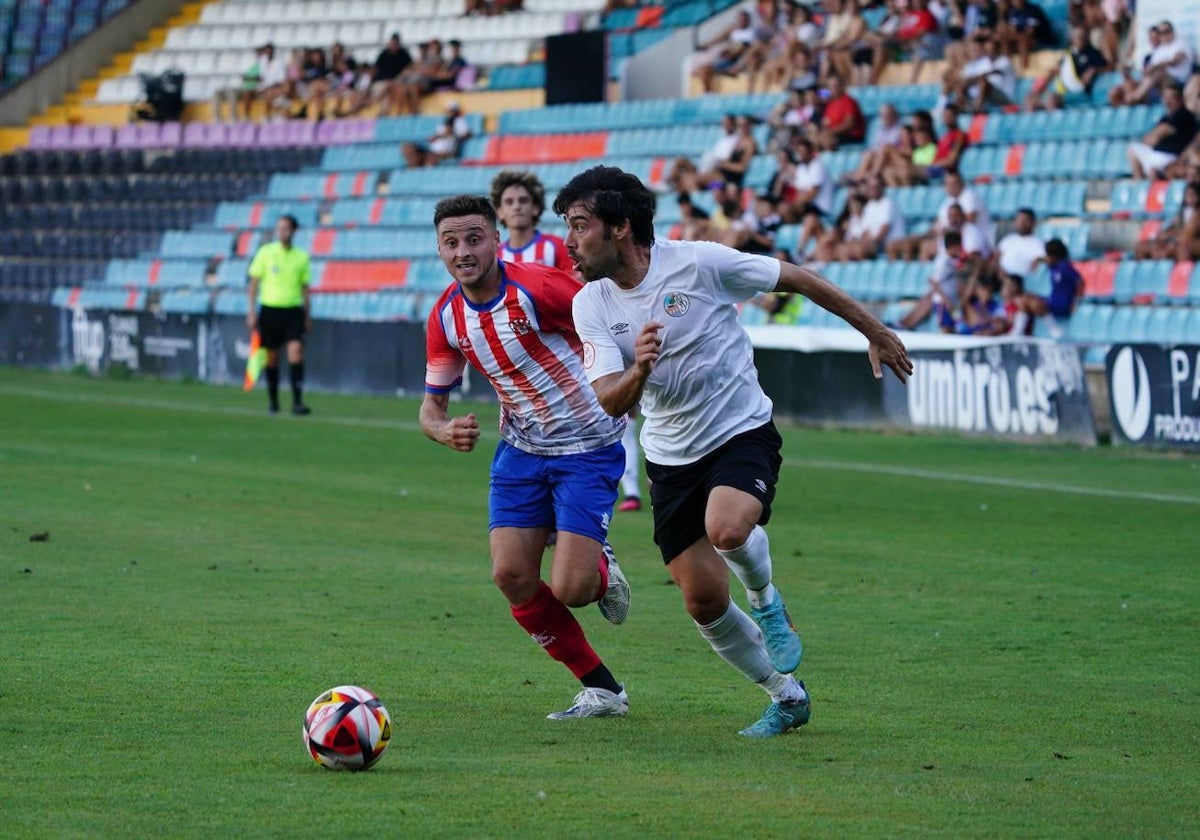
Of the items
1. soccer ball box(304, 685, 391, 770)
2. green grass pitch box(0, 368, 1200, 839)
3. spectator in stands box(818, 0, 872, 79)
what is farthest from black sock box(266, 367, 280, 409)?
soccer ball box(304, 685, 391, 770)

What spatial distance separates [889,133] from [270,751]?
1947 cm

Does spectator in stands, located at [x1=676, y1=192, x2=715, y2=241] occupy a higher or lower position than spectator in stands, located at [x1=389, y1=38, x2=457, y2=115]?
lower

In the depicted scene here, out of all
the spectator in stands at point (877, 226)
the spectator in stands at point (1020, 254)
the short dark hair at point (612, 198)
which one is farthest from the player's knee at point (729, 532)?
the spectator in stands at point (877, 226)

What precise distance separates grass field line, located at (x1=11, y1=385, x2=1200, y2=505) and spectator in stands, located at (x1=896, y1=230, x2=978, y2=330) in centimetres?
382

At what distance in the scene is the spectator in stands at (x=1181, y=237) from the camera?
20.1 meters

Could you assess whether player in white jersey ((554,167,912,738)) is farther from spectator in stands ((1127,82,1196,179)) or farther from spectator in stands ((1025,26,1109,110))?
spectator in stands ((1025,26,1109,110))

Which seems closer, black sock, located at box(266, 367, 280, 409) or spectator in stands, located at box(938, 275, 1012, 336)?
spectator in stands, located at box(938, 275, 1012, 336)

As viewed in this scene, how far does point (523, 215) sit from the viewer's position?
12.1 metres

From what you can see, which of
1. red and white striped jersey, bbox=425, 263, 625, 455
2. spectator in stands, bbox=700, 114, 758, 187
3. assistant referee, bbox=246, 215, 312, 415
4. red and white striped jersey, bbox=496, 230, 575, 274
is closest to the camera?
red and white striped jersey, bbox=425, 263, 625, 455

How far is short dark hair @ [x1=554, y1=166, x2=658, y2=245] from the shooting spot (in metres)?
7.01

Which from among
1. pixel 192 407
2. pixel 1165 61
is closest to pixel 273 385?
pixel 192 407

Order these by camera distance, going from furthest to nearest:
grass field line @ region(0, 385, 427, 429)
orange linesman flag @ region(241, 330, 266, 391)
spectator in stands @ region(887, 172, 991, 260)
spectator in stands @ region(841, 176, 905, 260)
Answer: orange linesman flag @ region(241, 330, 266, 391), spectator in stands @ region(841, 176, 905, 260), grass field line @ region(0, 385, 427, 429), spectator in stands @ region(887, 172, 991, 260)

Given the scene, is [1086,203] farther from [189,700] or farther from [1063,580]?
[189,700]

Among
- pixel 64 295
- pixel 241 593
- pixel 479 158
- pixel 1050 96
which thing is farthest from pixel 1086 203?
pixel 64 295
